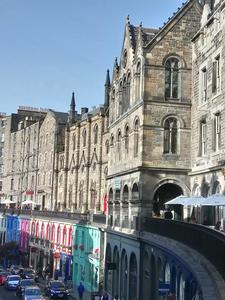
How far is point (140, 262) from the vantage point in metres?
31.1

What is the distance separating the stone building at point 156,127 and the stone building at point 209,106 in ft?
3.17

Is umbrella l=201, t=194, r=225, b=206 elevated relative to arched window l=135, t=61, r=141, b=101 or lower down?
lower down

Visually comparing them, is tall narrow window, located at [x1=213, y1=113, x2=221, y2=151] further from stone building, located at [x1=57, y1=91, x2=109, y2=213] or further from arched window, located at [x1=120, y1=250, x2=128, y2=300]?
stone building, located at [x1=57, y1=91, x2=109, y2=213]

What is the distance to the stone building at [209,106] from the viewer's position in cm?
2677

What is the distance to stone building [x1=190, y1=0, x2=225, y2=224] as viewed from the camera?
2677 cm

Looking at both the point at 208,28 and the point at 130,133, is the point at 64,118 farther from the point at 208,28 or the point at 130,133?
the point at 208,28

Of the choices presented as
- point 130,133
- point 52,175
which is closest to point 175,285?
point 130,133

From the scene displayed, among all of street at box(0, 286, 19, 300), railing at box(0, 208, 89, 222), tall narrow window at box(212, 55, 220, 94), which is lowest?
street at box(0, 286, 19, 300)

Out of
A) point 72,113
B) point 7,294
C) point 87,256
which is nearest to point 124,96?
point 87,256

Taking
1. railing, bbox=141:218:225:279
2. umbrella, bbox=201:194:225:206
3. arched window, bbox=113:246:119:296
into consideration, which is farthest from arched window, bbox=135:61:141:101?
umbrella, bbox=201:194:225:206

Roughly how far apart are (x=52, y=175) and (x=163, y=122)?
41.4 m

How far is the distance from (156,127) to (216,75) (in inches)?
239

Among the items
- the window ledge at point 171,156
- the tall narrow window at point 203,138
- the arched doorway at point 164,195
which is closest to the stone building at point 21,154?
the arched doorway at point 164,195

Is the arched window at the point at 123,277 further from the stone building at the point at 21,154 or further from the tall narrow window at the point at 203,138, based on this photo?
the stone building at the point at 21,154
